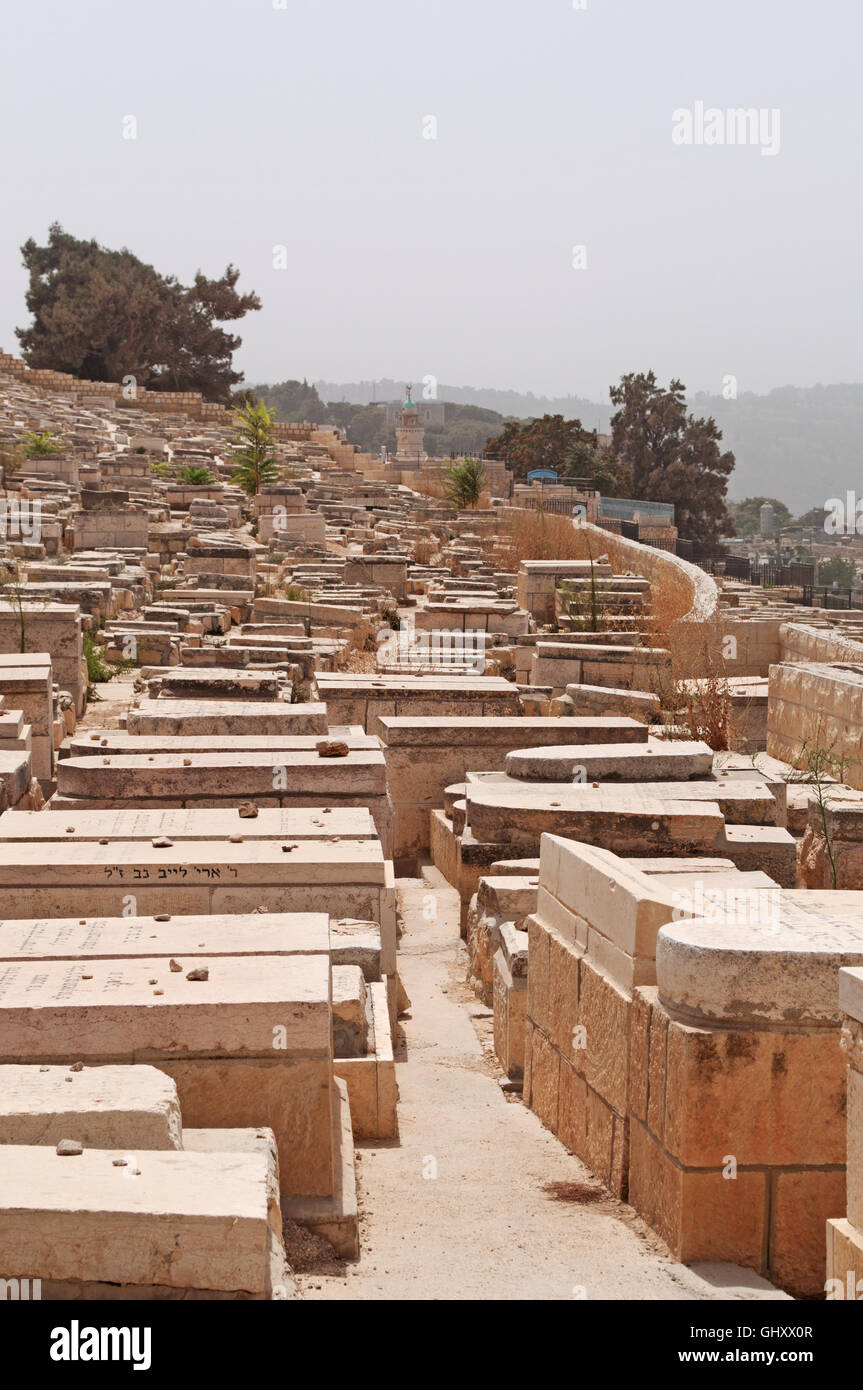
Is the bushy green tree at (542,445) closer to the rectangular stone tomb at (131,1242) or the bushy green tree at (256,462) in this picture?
the bushy green tree at (256,462)

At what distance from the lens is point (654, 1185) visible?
348cm

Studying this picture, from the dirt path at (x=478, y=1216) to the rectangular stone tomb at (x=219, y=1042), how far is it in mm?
315

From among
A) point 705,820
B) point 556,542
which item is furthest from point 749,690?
point 556,542

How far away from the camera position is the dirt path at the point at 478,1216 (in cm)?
306

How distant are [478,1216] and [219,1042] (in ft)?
2.63

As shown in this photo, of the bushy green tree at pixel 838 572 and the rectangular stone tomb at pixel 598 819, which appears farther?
the bushy green tree at pixel 838 572

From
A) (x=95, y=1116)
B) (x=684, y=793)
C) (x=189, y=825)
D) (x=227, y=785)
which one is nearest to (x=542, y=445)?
(x=684, y=793)

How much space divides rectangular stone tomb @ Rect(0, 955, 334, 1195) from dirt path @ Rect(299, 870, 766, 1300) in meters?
0.32

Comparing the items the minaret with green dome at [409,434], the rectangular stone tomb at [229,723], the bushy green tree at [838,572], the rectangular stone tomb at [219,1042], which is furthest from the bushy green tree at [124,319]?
the rectangular stone tomb at [219,1042]

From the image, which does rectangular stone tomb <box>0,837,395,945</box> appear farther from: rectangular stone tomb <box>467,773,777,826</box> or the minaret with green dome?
the minaret with green dome

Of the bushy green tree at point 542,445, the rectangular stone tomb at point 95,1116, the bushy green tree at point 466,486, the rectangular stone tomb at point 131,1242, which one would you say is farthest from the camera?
the bushy green tree at point 542,445

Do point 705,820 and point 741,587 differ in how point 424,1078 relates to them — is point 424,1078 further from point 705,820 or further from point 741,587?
point 741,587

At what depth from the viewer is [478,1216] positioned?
3525 millimetres
